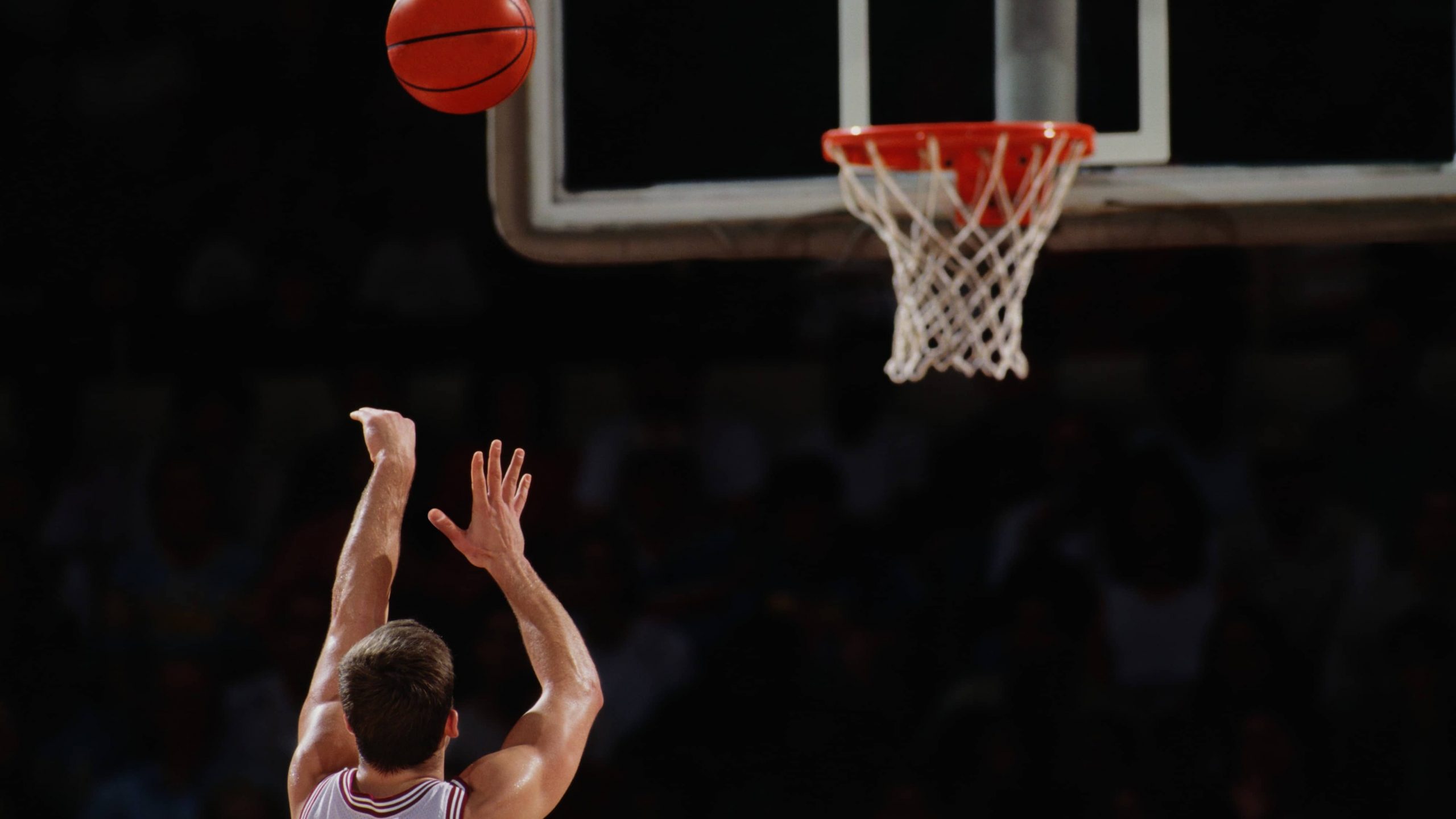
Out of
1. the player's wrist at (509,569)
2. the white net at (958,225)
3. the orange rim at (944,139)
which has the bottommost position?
the player's wrist at (509,569)

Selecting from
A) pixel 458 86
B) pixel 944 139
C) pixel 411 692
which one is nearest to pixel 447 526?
pixel 411 692

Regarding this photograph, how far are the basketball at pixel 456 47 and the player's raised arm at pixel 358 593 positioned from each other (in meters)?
0.86

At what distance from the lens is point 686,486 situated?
13.3ft

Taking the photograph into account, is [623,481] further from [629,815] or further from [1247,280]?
[1247,280]

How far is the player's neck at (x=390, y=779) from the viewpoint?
5.61 ft

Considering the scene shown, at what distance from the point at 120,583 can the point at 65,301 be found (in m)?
0.92

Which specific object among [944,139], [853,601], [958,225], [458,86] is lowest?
[853,601]

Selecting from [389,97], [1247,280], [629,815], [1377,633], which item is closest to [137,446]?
[389,97]

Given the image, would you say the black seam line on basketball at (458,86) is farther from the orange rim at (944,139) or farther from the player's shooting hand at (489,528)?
the player's shooting hand at (489,528)

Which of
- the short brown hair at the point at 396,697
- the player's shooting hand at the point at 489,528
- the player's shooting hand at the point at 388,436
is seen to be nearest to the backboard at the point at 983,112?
the player's shooting hand at the point at 388,436

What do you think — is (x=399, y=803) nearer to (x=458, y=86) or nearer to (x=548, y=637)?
(x=548, y=637)

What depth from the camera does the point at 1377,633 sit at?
12.2 feet

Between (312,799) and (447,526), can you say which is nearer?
(312,799)

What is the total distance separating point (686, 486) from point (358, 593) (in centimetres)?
216
